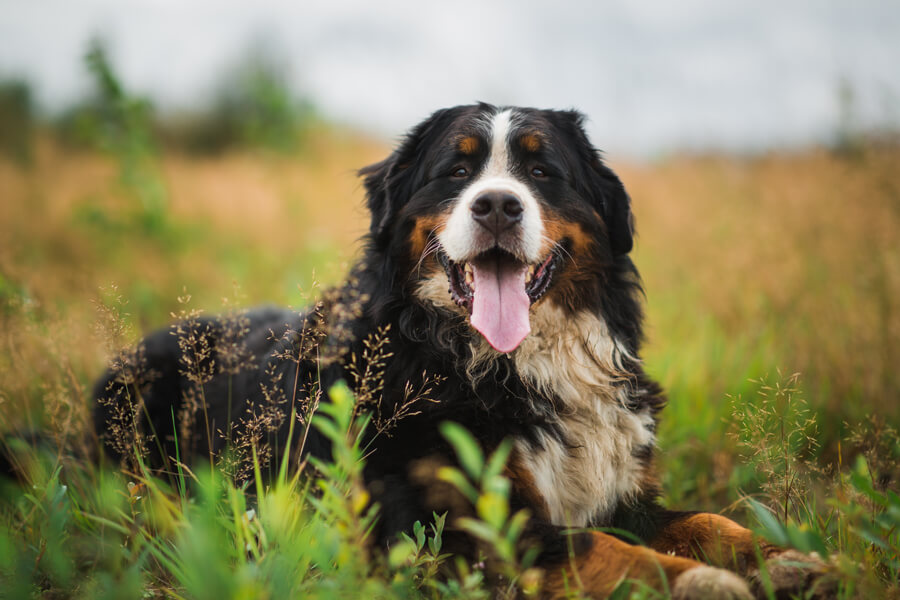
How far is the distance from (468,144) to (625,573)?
1825mm

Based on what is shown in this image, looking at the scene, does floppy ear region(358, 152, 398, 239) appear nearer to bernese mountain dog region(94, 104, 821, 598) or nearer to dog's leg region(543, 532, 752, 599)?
bernese mountain dog region(94, 104, 821, 598)

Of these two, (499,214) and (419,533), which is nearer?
(419,533)

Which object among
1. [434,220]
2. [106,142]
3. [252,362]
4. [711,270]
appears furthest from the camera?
[106,142]

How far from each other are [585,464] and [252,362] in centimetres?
158

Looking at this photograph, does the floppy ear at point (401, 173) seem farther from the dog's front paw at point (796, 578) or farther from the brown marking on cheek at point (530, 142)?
the dog's front paw at point (796, 578)

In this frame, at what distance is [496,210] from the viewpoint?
7.59 feet

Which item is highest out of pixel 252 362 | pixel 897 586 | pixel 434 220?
pixel 434 220

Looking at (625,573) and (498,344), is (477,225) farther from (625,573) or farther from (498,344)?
(625,573)

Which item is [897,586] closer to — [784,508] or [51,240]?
[784,508]

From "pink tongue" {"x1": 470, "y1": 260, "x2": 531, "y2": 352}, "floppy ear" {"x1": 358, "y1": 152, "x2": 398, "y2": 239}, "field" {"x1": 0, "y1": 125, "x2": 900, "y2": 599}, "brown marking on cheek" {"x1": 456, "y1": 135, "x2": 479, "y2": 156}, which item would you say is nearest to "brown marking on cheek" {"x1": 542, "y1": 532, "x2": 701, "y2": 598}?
"field" {"x1": 0, "y1": 125, "x2": 900, "y2": 599}

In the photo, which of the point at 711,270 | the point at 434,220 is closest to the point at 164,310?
the point at 434,220

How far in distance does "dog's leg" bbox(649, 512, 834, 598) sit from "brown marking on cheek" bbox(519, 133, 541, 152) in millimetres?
1669

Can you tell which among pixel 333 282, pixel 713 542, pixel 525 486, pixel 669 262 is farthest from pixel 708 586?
pixel 669 262

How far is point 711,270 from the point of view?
543 cm
